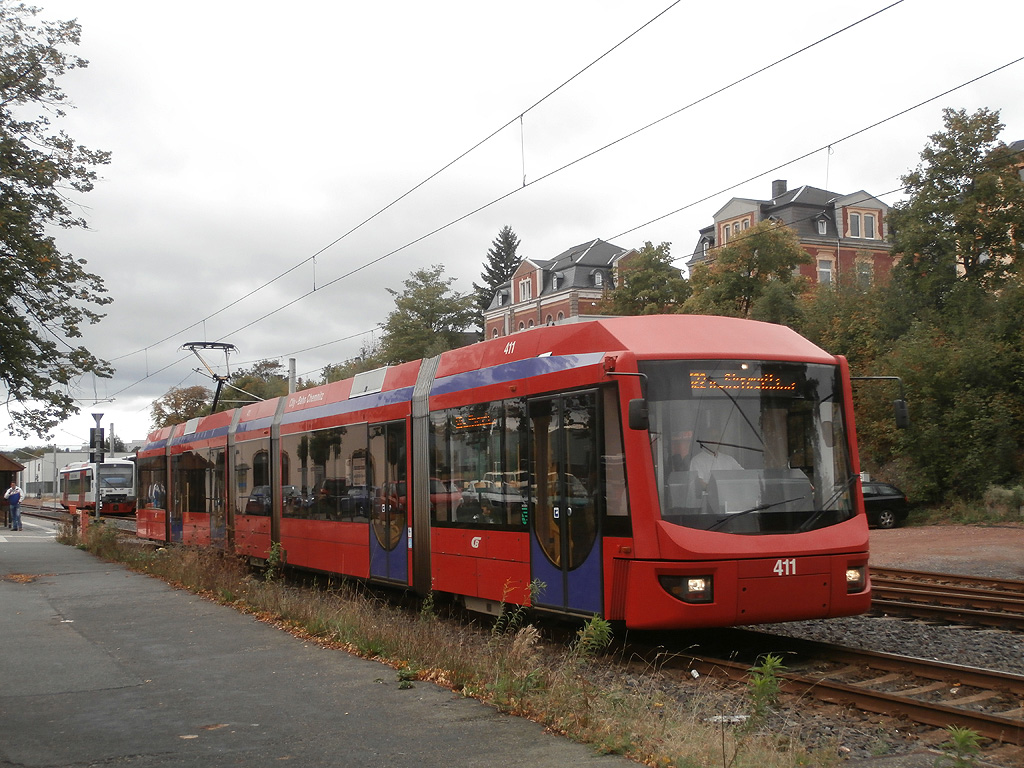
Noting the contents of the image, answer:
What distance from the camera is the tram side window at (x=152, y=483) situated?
28634mm

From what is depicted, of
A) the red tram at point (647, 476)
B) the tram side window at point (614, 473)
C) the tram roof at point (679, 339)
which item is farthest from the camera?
the tram roof at point (679, 339)

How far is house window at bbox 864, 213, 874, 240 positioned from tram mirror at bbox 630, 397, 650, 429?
64.3 m

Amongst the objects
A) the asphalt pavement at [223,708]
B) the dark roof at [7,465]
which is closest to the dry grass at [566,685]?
the asphalt pavement at [223,708]

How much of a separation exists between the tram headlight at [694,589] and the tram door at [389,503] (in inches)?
203

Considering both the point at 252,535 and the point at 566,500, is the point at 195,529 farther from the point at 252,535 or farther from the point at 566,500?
the point at 566,500

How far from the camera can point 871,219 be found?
226 ft

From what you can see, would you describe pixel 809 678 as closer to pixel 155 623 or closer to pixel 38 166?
pixel 155 623

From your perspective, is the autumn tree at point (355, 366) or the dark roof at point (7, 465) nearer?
the dark roof at point (7, 465)

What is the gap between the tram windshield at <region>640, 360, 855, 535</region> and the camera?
30.0 ft

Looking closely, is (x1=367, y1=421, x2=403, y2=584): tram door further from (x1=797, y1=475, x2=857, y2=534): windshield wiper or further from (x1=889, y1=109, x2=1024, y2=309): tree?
(x1=889, y1=109, x2=1024, y2=309): tree

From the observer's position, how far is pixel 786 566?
9070 millimetres

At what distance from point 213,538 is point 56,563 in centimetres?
322

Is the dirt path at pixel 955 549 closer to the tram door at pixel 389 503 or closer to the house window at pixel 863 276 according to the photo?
the tram door at pixel 389 503

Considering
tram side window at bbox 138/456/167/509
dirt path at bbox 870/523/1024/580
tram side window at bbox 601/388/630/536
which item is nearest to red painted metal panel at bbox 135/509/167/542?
tram side window at bbox 138/456/167/509
